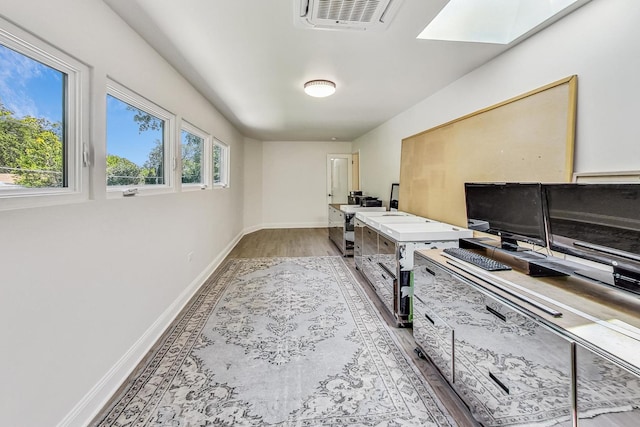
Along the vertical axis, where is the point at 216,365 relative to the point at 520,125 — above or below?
below

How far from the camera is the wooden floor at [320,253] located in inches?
64.7

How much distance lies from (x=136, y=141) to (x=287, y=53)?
1.46 meters

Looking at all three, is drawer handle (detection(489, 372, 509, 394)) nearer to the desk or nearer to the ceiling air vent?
the desk

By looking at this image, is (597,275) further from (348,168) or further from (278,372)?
(348,168)

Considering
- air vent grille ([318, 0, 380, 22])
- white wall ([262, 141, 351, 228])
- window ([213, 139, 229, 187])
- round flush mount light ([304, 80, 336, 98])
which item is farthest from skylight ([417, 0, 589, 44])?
white wall ([262, 141, 351, 228])

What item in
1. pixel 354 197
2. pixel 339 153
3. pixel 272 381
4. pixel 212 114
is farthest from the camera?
pixel 339 153

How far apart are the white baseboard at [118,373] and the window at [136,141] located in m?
1.15

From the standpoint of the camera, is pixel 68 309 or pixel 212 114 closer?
pixel 68 309

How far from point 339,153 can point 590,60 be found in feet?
21.0

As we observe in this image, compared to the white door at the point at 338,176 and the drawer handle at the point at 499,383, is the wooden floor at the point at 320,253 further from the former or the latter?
the white door at the point at 338,176

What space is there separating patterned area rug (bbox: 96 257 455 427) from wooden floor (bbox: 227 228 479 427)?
0.07 meters

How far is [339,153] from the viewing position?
789cm

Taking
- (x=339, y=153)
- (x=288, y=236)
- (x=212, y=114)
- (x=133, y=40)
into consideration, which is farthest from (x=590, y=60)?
(x=339, y=153)

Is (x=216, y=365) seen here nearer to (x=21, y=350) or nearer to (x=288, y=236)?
(x=21, y=350)
